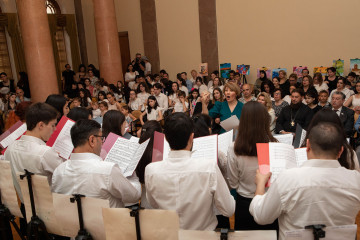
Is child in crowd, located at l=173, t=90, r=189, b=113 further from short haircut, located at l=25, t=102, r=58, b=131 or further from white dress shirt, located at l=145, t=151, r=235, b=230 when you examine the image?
white dress shirt, located at l=145, t=151, r=235, b=230

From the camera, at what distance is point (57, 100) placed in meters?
4.07

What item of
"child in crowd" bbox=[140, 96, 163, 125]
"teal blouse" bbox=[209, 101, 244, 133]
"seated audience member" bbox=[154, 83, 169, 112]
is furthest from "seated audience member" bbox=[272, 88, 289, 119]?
"seated audience member" bbox=[154, 83, 169, 112]

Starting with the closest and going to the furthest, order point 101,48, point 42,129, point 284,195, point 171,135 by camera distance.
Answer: point 284,195, point 171,135, point 42,129, point 101,48

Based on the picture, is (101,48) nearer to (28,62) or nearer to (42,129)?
(28,62)

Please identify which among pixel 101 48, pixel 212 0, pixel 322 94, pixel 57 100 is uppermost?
pixel 212 0

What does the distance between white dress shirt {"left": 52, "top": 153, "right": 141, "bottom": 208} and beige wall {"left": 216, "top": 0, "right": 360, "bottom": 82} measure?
8.32 meters

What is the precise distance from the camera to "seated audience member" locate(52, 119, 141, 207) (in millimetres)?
2148

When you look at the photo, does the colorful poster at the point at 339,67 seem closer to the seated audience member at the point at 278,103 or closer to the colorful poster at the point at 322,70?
the colorful poster at the point at 322,70

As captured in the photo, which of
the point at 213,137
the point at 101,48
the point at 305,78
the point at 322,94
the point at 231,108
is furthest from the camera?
the point at 101,48

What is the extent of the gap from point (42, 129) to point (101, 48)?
8092 mm

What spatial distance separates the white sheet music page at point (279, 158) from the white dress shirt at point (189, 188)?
0.98 feet

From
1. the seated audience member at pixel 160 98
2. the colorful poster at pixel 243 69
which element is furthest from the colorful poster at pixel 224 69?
the seated audience member at pixel 160 98

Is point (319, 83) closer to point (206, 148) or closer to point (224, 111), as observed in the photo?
point (224, 111)

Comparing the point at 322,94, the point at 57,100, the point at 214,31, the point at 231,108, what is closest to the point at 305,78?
the point at 322,94
